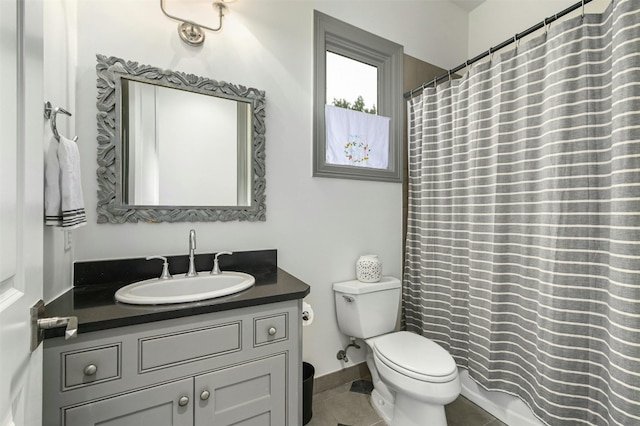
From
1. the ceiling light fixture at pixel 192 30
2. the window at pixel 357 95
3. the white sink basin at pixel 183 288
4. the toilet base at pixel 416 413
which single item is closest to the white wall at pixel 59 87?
the white sink basin at pixel 183 288

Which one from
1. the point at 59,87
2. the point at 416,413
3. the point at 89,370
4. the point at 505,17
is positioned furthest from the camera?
the point at 505,17

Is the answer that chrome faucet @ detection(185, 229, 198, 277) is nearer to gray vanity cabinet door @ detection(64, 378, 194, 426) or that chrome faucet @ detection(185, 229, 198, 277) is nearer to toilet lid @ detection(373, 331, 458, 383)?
gray vanity cabinet door @ detection(64, 378, 194, 426)

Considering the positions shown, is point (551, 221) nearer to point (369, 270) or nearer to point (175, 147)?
point (369, 270)

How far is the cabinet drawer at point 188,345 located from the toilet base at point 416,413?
3.17 ft

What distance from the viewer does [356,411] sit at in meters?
1.70

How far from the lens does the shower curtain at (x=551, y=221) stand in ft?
3.47

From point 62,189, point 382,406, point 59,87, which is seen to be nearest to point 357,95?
point 59,87

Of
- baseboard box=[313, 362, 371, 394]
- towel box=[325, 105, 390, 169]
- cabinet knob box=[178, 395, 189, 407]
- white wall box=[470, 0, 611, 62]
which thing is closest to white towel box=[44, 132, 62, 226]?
cabinet knob box=[178, 395, 189, 407]

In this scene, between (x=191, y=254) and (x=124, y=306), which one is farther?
(x=191, y=254)

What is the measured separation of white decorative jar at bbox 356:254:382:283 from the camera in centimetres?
186

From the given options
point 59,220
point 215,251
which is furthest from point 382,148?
point 59,220

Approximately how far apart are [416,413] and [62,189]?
1798 millimetres

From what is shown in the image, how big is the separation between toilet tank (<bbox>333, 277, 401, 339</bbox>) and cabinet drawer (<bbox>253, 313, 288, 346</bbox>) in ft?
2.24

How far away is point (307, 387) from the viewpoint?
Answer: 1.58 metres
